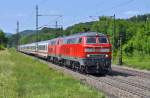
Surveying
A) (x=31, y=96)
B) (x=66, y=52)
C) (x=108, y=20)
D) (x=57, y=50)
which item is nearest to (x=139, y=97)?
(x=31, y=96)

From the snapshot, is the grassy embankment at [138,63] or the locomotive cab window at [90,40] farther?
the grassy embankment at [138,63]

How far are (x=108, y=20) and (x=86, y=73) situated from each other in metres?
79.3

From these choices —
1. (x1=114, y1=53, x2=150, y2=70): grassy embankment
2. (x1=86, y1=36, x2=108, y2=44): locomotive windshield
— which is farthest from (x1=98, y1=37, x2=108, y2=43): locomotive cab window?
(x1=114, y1=53, x2=150, y2=70): grassy embankment

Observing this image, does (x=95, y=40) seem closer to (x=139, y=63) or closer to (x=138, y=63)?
(x=139, y=63)

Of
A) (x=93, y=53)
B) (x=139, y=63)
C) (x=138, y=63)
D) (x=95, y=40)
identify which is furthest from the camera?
(x=138, y=63)

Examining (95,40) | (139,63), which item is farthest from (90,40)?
(139,63)

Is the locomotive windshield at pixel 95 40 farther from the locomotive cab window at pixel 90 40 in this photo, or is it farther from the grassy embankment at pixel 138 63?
the grassy embankment at pixel 138 63

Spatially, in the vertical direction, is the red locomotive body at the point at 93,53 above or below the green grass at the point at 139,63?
above

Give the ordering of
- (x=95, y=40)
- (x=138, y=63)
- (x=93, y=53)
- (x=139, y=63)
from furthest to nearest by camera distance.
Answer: (x=138, y=63) < (x=139, y=63) < (x=95, y=40) < (x=93, y=53)

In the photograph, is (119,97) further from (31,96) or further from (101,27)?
(101,27)

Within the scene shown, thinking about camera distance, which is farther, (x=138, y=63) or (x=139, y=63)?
(x=138, y=63)

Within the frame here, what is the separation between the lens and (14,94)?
1622 cm

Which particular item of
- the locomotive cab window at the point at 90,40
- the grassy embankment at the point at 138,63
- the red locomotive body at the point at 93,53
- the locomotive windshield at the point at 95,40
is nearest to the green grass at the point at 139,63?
the grassy embankment at the point at 138,63

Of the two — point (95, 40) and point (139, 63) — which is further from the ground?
point (95, 40)
